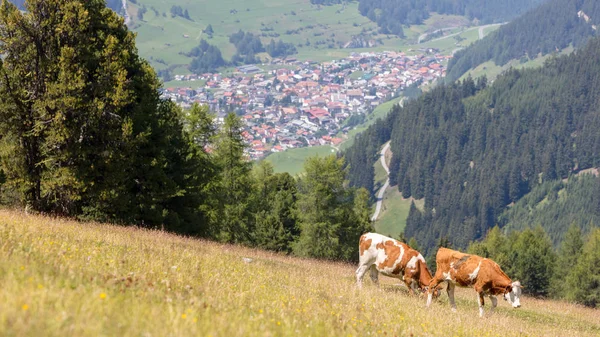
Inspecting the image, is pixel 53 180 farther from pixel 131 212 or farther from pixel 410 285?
pixel 410 285

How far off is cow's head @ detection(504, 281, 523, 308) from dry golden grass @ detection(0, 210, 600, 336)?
104 centimetres

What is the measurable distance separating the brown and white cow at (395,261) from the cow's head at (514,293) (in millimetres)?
2791

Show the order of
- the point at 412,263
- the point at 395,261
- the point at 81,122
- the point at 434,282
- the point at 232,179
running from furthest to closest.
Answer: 1. the point at 232,179
2. the point at 81,122
3. the point at 395,261
4. the point at 412,263
5. the point at 434,282

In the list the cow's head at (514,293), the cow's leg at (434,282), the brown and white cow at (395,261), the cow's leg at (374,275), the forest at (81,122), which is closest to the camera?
the cow's head at (514,293)

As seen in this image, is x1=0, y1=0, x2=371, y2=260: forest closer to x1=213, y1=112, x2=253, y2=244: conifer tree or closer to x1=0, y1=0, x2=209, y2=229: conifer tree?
x1=0, y1=0, x2=209, y2=229: conifer tree

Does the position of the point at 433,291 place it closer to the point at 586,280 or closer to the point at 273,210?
the point at 273,210

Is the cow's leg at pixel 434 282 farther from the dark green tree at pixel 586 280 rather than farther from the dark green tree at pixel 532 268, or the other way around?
the dark green tree at pixel 532 268

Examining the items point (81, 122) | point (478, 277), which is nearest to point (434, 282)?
point (478, 277)

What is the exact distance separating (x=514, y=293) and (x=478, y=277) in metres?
1.16

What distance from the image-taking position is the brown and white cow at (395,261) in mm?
21594

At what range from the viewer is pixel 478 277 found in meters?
20.0

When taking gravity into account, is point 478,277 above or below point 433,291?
above

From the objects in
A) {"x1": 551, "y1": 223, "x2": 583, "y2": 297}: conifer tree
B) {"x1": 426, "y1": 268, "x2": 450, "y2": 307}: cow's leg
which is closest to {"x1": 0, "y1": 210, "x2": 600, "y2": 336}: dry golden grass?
{"x1": 426, "y1": 268, "x2": 450, "y2": 307}: cow's leg

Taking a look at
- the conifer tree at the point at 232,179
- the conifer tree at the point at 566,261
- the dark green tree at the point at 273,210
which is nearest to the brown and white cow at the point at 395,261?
the conifer tree at the point at 232,179
